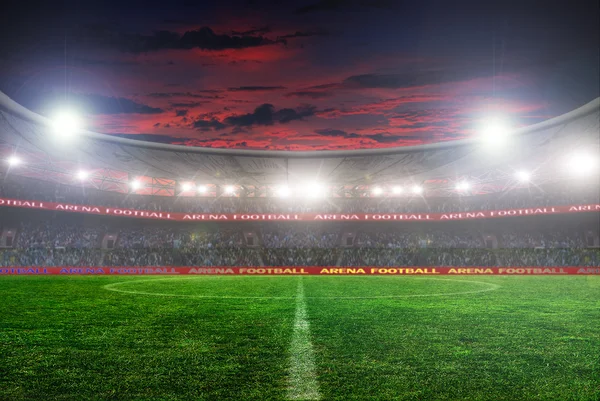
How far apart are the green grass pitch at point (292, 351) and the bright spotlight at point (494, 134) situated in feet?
84.9

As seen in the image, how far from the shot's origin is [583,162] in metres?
39.8

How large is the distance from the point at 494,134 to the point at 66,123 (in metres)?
30.1

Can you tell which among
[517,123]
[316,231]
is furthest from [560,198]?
[316,231]

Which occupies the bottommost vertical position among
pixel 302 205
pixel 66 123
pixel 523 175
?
pixel 302 205

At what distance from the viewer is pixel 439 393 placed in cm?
Result: 444

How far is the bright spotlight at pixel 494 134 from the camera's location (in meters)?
35.3

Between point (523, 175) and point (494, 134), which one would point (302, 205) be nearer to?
point (494, 134)

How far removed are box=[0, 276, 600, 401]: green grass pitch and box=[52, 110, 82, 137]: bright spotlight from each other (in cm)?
2495

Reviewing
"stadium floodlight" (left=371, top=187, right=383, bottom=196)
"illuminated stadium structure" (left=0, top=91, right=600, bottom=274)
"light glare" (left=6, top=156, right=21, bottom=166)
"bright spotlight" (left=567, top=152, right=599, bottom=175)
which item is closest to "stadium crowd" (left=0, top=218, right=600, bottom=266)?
"illuminated stadium structure" (left=0, top=91, right=600, bottom=274)

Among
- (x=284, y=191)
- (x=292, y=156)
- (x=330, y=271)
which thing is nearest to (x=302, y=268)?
(x=330, y=271)

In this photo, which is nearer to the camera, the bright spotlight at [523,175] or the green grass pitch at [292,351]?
the green grass pitch at [292,351]

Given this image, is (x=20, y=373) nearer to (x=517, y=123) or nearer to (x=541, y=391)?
(x=541, y=391)

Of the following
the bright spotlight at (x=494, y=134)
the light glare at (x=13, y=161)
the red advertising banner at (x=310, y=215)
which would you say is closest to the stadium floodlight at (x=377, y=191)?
the red advertising banner at (x=310, y=215)

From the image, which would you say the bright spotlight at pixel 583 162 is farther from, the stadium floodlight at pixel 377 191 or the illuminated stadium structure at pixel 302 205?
the stadium floodlight at pixel 377 191
